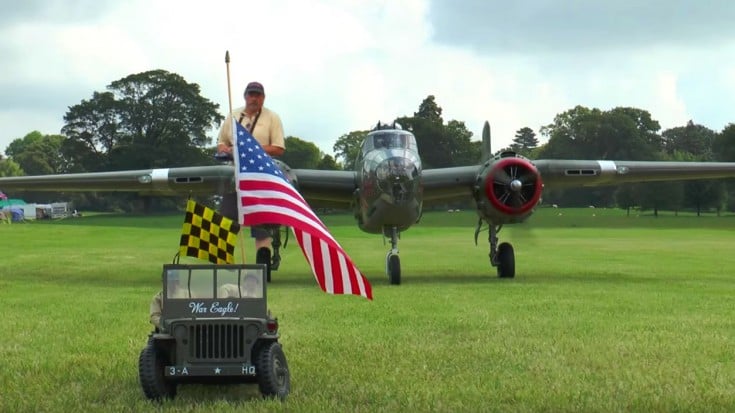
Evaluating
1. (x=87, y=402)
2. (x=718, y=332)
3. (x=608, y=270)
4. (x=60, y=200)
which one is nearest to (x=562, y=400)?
(x=87, y=402)

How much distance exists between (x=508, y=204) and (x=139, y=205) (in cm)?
8474

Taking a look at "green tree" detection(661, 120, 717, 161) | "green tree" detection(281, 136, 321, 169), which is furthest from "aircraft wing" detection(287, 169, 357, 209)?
"green tree" detection(661, 120, 717, 161)

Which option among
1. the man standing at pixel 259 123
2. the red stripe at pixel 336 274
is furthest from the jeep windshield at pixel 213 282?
the man standing at pixel 259 123

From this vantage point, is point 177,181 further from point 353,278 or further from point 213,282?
point 353,278

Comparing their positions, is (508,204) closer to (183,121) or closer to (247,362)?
(247,362)

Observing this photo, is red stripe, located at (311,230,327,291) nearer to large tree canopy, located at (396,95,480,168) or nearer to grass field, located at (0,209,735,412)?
grass field, located at (0,209,735,412)

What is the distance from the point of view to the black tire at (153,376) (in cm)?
667

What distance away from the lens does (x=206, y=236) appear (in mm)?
7969

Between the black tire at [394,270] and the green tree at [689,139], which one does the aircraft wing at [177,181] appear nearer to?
the black tire at [394,270]

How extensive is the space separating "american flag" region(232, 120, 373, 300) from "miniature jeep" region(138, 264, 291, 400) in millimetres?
545

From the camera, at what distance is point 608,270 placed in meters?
23.0

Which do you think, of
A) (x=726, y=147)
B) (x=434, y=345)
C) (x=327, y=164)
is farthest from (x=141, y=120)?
(x=434, y=345)

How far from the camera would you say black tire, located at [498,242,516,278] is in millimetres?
20172

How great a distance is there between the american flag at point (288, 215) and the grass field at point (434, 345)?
0.94m
